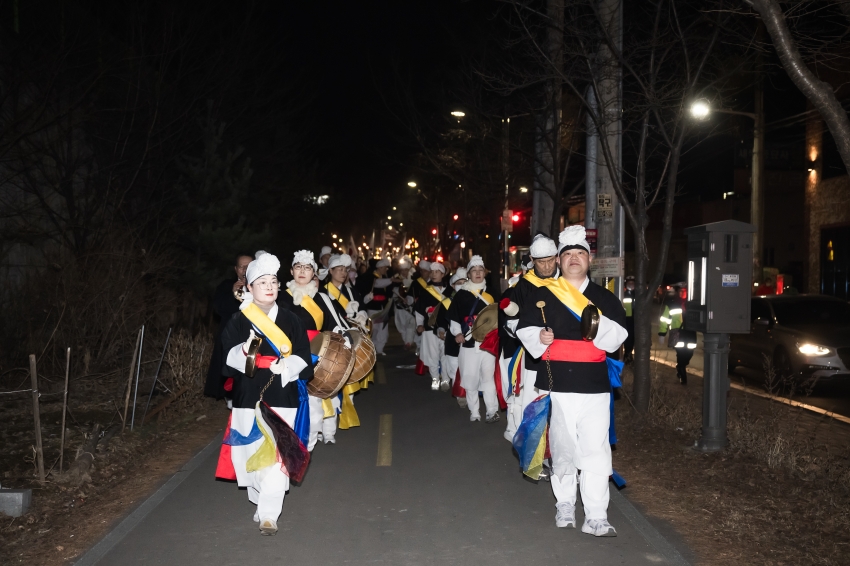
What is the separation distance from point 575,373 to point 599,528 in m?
1.09

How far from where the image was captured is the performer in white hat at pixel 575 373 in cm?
598

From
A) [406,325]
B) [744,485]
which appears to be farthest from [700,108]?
[406,325]

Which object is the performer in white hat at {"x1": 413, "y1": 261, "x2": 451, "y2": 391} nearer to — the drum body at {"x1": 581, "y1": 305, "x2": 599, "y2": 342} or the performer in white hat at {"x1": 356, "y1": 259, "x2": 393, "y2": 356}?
the performer in white hat at {"x1": 356, "y1": 259, "x2": 393, "y2": 356}

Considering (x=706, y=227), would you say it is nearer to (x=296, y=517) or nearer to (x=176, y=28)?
(x=296, y=517)

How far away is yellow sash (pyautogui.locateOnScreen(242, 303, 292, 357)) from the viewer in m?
6.03

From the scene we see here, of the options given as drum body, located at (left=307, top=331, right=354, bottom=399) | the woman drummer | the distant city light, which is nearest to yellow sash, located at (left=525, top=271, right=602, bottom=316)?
drum body, located at (left=307, top=331, right=354, bottom=399)

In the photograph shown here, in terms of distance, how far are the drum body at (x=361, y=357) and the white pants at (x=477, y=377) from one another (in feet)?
9.31

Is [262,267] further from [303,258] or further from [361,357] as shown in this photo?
[303,258]

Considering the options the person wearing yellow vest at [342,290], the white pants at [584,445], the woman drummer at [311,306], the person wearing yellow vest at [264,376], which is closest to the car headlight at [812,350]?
the person wearing yellow vest at [342,290]

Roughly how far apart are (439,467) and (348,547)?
2.56 meters

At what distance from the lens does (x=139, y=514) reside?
6.62m

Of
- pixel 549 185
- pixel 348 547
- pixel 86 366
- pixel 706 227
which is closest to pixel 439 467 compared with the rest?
pixel 348 547

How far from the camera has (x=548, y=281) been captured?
6.31m

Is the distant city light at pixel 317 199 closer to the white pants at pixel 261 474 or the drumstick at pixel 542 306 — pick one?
the white pants at pixel 261 474
